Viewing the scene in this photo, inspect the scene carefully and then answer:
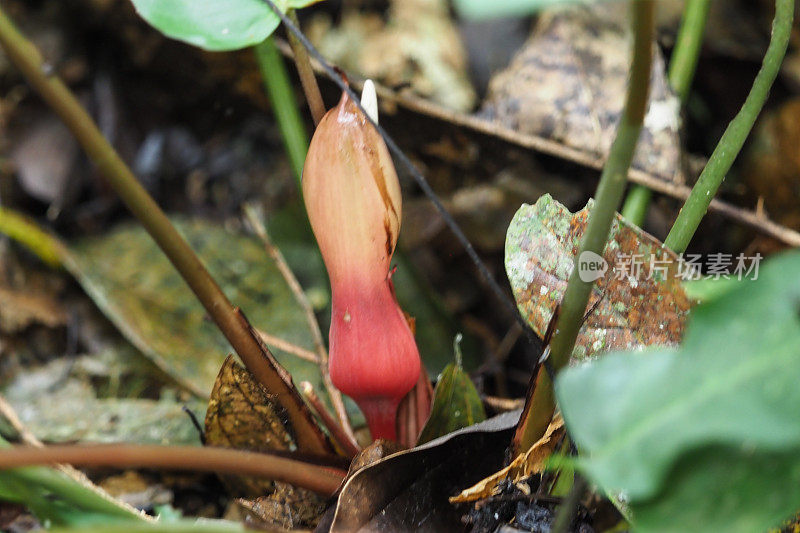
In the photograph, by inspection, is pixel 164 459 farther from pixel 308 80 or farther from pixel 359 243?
pixel 308 80

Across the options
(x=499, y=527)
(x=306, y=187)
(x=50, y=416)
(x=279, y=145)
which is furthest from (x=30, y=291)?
Answer: (x=499, y=527)

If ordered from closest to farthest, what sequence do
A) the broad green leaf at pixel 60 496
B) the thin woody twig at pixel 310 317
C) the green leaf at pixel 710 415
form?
1. the green leaf at pixel 710 415
2. the broad green leaf at pixel 60 496
3. the thin woody twig at pixel 310 317

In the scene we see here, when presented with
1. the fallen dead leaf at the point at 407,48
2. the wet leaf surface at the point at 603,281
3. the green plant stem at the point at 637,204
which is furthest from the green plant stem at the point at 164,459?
the fallen dead leaf at the point at 407,48

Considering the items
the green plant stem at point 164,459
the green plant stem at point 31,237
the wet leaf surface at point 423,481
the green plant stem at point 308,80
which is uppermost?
the green plant stem at point 308,80

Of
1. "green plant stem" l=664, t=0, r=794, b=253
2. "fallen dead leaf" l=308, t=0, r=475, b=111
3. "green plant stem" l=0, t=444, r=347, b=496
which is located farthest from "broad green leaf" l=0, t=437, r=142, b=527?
"fallen dead leaf" l=308, t=0, r=475, b=111

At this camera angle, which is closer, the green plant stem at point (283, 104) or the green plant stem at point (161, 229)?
the green plant stem at point (161, 229)

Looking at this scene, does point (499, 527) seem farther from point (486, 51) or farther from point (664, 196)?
point (486, 51)

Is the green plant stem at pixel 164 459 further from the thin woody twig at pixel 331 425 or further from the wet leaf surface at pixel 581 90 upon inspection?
the wet leaf surface at pixel 581 90
